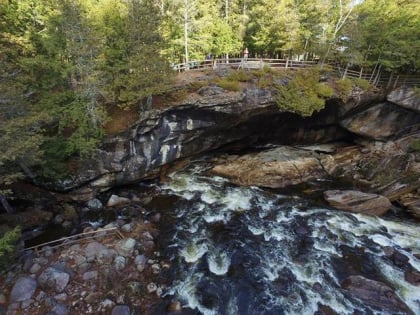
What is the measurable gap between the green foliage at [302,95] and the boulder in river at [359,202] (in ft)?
24.5

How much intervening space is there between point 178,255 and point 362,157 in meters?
21.6

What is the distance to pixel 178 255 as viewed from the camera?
1433cm

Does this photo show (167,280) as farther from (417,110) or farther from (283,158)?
(417,110)

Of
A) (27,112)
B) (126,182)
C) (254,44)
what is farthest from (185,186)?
(254,44)

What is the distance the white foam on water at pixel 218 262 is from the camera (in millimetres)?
13424

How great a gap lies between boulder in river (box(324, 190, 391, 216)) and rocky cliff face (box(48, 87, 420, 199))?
928cm

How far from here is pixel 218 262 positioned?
1396 centimetres

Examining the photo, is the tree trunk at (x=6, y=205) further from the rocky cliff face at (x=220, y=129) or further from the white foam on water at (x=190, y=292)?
the white foam on water at (x=190, y=292)

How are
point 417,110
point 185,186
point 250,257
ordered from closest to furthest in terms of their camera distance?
point 250,257 < point 185,186 < point 417,110

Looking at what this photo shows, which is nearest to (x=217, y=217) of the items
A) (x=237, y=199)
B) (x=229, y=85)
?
(x=237, y=199)

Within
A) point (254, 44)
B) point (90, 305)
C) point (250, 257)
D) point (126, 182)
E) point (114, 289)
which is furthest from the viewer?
point (254, 44)

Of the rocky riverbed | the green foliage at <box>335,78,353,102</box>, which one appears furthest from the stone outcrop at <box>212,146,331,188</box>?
the rocky riverbed

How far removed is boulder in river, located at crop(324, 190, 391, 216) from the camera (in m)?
18.4

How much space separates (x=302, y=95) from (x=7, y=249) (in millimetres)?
22831
